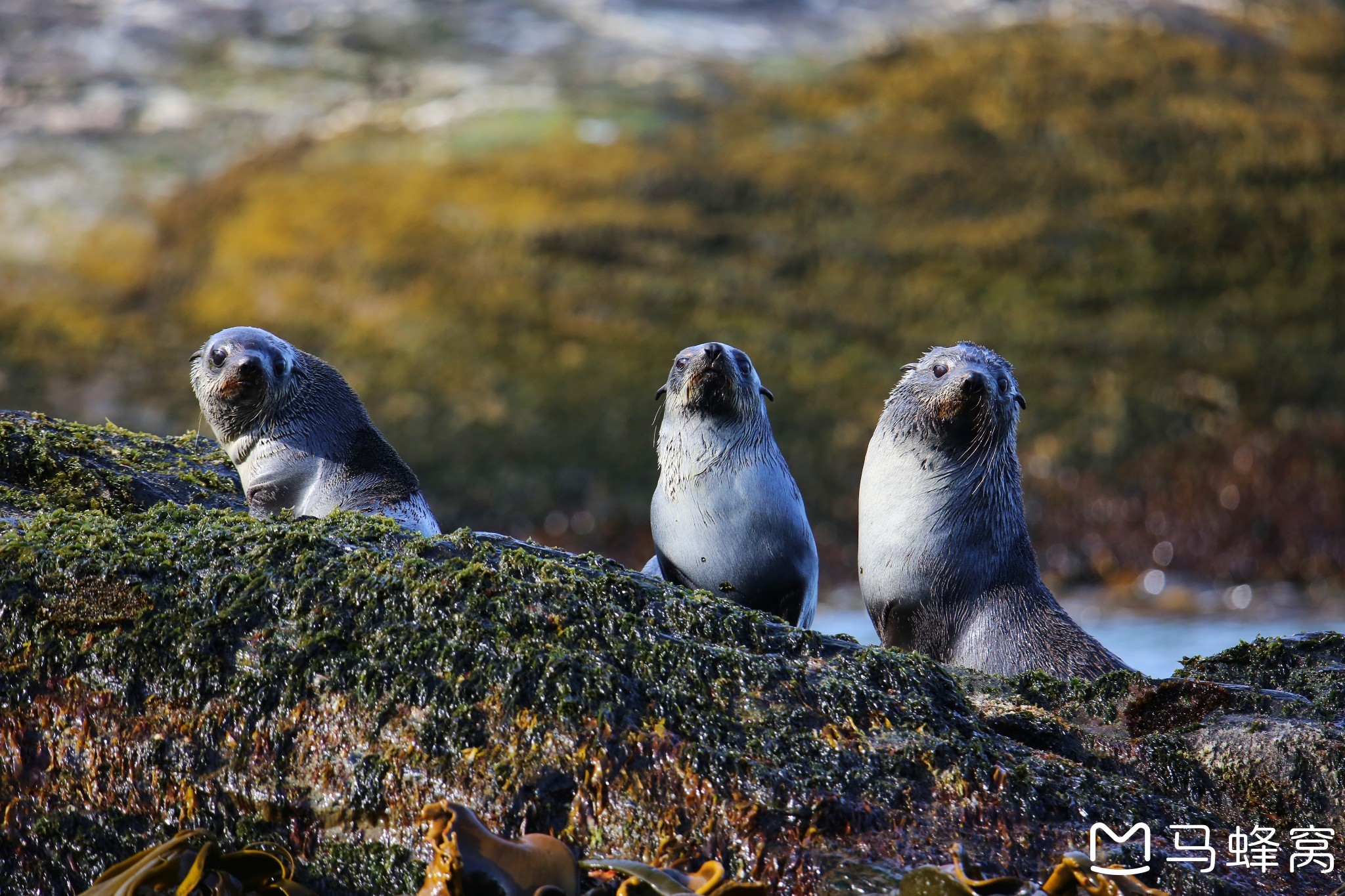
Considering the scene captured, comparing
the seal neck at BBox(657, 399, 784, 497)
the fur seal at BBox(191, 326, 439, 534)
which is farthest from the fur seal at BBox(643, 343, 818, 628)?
the fur seal at BBox(191, 326, 439, 534)

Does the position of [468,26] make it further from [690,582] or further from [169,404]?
[690,582]

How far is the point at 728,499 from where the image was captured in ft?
19.0

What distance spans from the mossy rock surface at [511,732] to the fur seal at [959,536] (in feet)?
5.07

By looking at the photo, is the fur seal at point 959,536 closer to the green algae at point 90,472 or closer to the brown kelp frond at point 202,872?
the brown kelp frond at point 202,872

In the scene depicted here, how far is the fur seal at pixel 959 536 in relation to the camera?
5746mm

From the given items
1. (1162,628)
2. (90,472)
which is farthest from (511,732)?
(1162,628)

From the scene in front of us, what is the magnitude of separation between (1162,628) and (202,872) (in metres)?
11.9

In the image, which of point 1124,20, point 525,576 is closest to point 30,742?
point 525,576

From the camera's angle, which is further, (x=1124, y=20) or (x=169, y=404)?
(x=1124, y=20)

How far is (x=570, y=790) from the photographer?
11.3 feet

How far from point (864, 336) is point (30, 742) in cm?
1683

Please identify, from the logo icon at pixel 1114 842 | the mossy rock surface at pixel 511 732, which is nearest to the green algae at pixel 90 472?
the mossy rock surface at pixel 511 732

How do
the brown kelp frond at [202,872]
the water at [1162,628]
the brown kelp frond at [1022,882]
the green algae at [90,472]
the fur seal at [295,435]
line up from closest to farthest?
the brown kelp frond at [1022,882] < the brown kelp frond at [202,872] < the green algae at [90,472] < the fur seal at [295,435] < the water at [1162,628]

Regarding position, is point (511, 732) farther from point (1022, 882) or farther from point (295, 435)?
point (295, 435)
